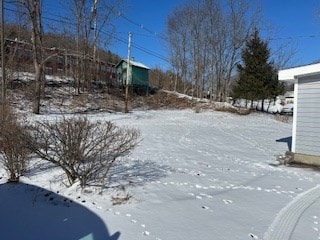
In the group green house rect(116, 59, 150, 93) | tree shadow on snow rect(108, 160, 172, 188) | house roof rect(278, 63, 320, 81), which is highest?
green house rect(116, 59, 150, 93)

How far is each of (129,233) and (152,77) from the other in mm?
43991

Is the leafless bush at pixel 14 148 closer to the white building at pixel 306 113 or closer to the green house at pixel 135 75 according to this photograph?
the white building at pixel 306 113

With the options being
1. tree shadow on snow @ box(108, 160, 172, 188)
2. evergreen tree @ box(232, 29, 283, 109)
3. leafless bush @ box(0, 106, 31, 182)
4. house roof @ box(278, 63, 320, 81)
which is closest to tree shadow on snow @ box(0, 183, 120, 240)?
leafless bush @ box(0, 106, 31, 182)

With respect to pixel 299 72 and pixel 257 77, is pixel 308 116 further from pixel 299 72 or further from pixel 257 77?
pixel 257 77

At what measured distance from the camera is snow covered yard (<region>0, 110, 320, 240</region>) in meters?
4.66

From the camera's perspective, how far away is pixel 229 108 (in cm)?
3056

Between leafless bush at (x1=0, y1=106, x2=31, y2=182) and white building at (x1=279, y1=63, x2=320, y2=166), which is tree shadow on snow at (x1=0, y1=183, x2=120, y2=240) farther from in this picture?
white building at (x1=279, y1=63, x2=320, y2=166)

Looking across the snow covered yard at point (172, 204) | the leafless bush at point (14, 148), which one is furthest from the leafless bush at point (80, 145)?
the snow covered yard at point (172, 204)

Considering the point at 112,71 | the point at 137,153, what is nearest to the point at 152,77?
the point at 112,71

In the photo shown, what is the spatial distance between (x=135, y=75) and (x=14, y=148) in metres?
29.6

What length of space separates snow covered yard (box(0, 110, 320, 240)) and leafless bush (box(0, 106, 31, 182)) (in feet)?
Answer: 0.99

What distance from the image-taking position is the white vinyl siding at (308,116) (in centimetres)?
995

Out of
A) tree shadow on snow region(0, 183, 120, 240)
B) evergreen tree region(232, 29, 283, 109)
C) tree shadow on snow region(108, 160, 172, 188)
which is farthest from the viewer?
evergreen tree region(232, 29, 283, 109)

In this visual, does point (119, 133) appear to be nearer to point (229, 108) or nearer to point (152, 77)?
point (229, 108)
